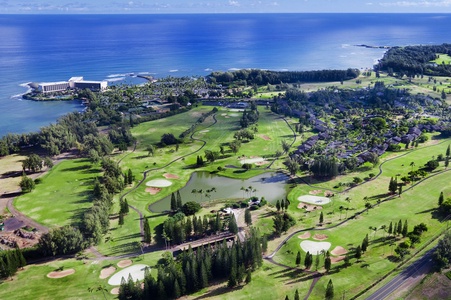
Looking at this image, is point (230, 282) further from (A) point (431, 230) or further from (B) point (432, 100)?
(B) point (432, 100)

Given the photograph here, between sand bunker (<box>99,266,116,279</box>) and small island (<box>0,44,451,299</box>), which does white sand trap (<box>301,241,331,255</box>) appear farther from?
sand bunker (<box>99,266,116,279</box>)

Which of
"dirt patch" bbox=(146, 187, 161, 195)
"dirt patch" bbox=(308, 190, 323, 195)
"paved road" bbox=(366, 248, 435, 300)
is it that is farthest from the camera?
"dirt patch" bbox=(146, 187, 161, 195)

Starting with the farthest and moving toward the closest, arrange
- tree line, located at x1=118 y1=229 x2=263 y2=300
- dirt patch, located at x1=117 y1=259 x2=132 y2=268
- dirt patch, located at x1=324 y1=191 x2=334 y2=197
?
1. dirt patch, located at x1=324 y1=191 x2=334 y2=197
2. dirt patch, located at x1=117 y1=259 x2=132 y2=268
3. tree line, located at x1=118 y1=229 x2=263 y2=300

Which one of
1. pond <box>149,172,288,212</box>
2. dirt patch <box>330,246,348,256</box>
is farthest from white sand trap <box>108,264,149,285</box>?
dirt patch <box>330,246,348,256</box>

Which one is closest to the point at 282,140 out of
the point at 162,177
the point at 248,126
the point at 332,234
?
the point at 248,126

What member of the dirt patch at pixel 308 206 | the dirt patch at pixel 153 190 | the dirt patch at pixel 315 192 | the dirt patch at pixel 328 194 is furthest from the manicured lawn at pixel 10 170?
the dirt patch at pixel 328 194

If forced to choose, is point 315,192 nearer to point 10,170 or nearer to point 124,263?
point 124,263
